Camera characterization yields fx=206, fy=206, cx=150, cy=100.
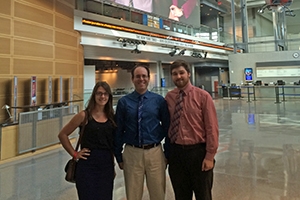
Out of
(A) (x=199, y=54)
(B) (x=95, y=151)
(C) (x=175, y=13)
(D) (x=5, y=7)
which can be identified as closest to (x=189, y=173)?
(B) (x=95, y=151)

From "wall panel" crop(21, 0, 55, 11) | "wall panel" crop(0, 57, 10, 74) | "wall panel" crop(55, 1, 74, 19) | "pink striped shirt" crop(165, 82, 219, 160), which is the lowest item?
"pink striped shirt" crop(165, 82, 219, 160)

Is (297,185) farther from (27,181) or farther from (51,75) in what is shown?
(51,75)

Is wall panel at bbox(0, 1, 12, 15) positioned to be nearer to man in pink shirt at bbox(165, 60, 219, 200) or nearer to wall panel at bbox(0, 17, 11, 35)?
wall panel at bbox(0, 17, 11, 35)

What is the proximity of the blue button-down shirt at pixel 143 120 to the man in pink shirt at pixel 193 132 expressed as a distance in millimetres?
107

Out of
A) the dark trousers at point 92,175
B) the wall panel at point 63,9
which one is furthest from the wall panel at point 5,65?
the dark trousers at point 92,175

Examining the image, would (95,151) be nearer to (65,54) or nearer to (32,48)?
(32,48)

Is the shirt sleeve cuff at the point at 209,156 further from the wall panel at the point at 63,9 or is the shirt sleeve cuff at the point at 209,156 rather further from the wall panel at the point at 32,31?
the wall panel at the point at 63,9

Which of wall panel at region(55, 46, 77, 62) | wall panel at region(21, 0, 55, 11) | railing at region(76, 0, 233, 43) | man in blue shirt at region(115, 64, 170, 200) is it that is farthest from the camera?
railing at region(76, 0, 233, 43)

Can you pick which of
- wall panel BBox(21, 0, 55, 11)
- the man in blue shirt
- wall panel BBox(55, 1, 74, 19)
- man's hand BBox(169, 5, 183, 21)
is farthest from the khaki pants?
man's hand BBox(169, 5, 183, 21)

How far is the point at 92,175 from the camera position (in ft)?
5.11

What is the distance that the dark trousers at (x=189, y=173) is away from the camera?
1527 millimetres

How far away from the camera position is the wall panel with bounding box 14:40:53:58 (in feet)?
17.5

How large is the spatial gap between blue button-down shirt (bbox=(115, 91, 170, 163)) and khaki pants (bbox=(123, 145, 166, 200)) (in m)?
0.07

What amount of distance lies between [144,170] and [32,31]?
576 centimetres
